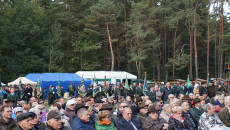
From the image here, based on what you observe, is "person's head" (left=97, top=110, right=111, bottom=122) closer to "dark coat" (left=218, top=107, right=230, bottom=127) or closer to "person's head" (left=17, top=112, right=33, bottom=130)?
"person's head" (left=17, top=112, right=33, bottom=130)

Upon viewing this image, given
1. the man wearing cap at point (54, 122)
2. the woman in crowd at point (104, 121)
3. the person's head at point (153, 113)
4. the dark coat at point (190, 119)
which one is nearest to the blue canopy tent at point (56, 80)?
the dark coat at point (190, 119)

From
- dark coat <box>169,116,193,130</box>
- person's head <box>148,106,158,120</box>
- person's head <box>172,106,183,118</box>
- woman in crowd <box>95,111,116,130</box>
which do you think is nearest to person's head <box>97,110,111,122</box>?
woman in crowd <box>95,111,116,130</box>

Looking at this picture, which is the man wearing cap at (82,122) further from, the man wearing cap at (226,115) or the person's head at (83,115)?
the man wearing cap at (226,115)

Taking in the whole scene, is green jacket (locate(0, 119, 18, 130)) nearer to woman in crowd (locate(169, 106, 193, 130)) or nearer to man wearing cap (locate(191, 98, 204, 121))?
woman in crowd (locate(169, 106, 193, 130))

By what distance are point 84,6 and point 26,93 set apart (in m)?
24.9

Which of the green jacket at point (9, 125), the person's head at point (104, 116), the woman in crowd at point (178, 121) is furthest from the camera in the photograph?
the woman in crowd at point (178, 121)

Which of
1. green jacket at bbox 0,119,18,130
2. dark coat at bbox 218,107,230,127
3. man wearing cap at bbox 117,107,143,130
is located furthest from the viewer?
dark coat at bbox 218,107,230,127

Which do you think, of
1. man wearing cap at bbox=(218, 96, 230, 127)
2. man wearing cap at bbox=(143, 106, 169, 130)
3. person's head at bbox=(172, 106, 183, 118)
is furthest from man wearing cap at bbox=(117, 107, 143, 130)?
man wearing cap at bbox=(218, 96, 230, 127)

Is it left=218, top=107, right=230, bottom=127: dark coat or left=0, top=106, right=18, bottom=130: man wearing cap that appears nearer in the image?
left=0, top=106, right=18, bottom=130: man wearing cap

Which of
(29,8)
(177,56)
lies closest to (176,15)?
(177,56)

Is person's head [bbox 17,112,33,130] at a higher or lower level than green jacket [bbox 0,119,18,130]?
higher

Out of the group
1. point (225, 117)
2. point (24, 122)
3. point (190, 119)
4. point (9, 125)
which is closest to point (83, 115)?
point (24, 122)

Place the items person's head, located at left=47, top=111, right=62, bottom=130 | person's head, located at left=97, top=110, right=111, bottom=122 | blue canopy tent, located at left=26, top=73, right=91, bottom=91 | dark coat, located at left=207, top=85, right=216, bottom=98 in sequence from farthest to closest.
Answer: blue canopy tent, located at left=26, top=73, right=91, bottom=91 → dark coat, located at left=207, top=85, right=216, bottom=98 → person's head, located at left=97, top=110, right=111, bottom=122 → person's head, located at left=47, top=111, right=62, bottom=130

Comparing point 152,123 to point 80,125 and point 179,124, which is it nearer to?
point 179,124
